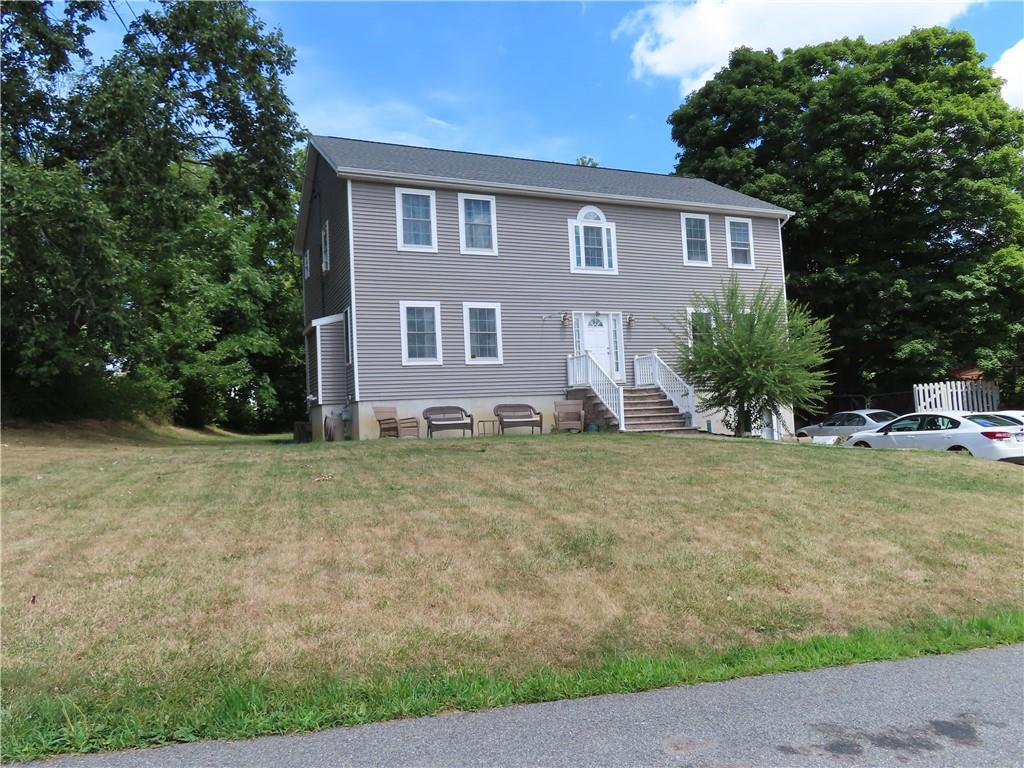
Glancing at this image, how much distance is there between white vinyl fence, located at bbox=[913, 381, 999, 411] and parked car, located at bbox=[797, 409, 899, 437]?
2.67 metres

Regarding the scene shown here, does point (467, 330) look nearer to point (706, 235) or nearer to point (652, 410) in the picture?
point (652, 410)

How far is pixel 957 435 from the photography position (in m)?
14.7

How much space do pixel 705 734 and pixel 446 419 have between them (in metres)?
14.3

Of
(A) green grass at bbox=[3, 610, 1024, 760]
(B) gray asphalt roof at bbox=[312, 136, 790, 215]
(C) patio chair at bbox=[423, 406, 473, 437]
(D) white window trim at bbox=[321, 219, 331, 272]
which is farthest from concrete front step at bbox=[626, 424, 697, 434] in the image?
(A) green grass at bbox=[3, 610, 1024, 760]

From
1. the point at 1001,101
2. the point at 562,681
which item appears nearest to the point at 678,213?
the point at 1001,101

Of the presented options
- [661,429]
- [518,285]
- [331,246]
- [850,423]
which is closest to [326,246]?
[331,246]

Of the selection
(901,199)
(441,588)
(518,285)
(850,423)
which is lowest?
(441,588)

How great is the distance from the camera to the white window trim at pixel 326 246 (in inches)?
786

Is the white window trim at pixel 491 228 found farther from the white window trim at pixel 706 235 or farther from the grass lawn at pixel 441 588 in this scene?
the grass lawn at pixel 441 588

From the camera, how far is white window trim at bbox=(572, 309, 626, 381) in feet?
64.5

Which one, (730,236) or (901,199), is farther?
(901,199)

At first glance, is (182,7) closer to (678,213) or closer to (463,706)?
(678,213)

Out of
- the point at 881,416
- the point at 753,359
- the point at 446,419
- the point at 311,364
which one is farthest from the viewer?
the point at 311,364

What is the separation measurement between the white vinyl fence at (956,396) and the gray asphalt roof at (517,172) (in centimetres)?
736
